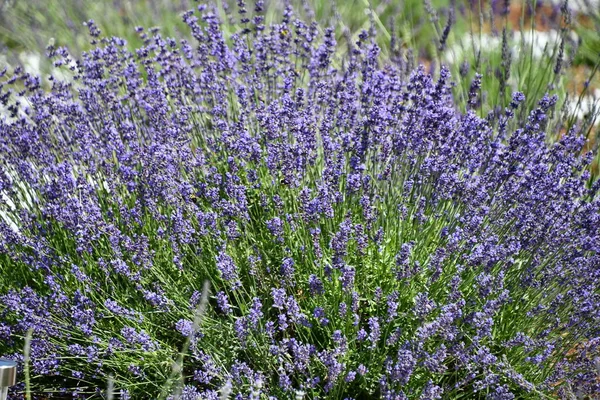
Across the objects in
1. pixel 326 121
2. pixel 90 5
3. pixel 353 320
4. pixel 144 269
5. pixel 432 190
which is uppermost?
pixel 90 5

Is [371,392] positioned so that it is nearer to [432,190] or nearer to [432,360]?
[432,360]

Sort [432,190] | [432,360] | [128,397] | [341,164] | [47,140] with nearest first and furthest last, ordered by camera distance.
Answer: [432,360] → [128,397] → [341,164] → [432,190] → [47,140]

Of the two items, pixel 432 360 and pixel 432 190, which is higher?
pixel 432 190

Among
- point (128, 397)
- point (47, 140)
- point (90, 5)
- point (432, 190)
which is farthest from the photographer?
point (90, 5)

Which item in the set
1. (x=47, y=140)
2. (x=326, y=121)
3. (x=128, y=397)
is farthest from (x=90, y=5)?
(x=128, y=397)

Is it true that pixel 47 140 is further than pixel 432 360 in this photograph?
Yes

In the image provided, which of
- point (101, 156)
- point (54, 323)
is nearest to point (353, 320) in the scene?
point (54, 323)
